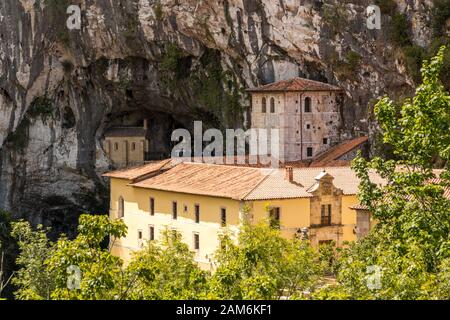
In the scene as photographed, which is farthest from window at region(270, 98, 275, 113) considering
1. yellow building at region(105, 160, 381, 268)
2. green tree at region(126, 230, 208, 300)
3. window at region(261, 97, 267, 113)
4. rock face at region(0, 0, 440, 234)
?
green tree at region(126, 230, 208, 300)

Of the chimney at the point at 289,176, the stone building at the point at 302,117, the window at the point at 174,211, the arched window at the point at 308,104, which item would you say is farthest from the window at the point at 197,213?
the arched window at the point at 308,104

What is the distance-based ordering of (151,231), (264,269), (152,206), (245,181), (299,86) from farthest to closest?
(299,86) → (152,206) → (151,231) → (245,181) → (264,269)

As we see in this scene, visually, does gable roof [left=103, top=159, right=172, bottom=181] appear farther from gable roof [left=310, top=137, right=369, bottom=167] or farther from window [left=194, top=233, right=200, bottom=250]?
gable roof [left=310, top=137, right=369, bottom=167]

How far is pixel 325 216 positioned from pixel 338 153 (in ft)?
34.3

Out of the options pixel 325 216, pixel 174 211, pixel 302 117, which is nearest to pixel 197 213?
pixel 174 211

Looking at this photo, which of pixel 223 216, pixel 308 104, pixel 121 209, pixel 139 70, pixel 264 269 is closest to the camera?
pixel 264 269

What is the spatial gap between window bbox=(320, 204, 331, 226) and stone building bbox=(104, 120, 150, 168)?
25.0 m

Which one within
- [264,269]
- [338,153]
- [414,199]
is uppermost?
[338,153]

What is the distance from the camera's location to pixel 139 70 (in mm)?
81562

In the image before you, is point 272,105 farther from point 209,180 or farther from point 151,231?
point 151,231

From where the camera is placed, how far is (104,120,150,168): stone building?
83.4 meters

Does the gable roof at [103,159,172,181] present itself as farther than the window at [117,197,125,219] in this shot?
No

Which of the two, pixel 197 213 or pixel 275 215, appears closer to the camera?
pixel 275 215
